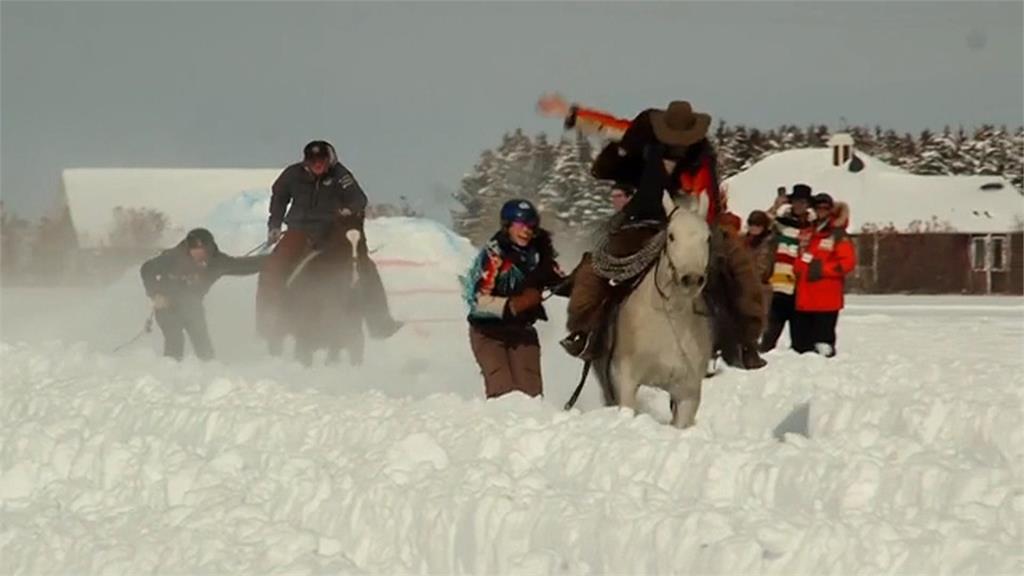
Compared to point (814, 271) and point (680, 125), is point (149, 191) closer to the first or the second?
point (814, 271)

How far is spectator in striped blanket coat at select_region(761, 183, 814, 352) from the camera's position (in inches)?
592

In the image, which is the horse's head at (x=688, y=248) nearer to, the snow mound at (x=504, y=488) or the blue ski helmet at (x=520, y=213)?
the snow mound at (x=504, y=488)

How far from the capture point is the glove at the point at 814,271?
14703mm

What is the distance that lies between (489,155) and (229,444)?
162 feet

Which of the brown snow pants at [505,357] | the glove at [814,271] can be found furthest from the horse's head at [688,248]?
the glove at [814,271]

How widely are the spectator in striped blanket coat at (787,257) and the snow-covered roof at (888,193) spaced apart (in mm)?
49997

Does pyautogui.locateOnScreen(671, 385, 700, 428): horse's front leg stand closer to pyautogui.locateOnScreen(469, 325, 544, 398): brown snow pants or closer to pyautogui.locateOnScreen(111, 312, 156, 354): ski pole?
pyautogui.locateOnScreen(469, 325, 544, 398): brown snow pants

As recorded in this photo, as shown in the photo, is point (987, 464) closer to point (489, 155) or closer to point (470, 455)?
point (470, 455)

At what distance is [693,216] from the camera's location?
8727 mm

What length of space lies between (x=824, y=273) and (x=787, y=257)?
1.51 ft

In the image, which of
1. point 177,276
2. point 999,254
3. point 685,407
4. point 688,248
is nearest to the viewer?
point 688,248

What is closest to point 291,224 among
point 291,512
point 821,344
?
point 821,344

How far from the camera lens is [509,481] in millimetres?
7191

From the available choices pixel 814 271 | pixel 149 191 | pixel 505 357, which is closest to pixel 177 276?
pixel 505 357
